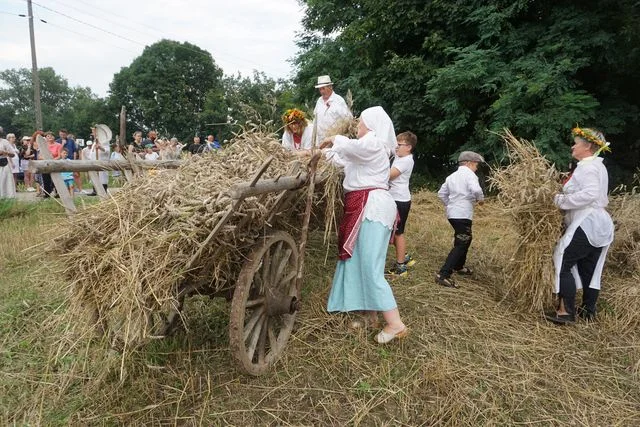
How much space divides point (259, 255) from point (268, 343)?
2.57 ft

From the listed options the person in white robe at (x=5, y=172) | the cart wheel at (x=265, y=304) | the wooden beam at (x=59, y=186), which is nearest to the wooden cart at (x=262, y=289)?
the cart wheel at (x=265, y=304)

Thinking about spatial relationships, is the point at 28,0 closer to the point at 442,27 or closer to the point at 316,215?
the point at 442,27

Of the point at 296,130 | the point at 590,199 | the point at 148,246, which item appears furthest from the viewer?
the point at 296,130

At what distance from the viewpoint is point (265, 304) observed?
2631mm

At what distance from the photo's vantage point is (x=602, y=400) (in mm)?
2645

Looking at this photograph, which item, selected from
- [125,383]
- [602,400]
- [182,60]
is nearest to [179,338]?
[125,383]

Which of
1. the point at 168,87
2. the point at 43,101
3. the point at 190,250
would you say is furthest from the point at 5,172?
the point at 43,101

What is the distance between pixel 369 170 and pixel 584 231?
Result: 1.81 m

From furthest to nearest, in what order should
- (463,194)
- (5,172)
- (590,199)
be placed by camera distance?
1. (5,172)
2. (463,194)
3. (590,199)

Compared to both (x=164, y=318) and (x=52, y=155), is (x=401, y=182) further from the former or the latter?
(x=52, y=155)

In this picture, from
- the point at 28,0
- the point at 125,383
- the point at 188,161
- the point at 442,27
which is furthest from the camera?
the point at 28,0

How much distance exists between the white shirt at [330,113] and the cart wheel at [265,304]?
1.91 meters

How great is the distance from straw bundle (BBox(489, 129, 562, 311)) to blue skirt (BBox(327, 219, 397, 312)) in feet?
4.27

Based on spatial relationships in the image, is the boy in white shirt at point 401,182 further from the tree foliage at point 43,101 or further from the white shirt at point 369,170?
the tree foliage at point 43,101
